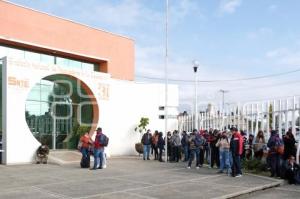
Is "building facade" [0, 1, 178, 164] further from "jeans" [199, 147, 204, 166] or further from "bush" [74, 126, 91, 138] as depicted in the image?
"jeans" [199, 147, 204, 166]

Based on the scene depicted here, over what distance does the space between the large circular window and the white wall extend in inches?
33.2

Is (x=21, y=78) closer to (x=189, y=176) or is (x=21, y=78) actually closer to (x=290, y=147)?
(x=189, y=176)

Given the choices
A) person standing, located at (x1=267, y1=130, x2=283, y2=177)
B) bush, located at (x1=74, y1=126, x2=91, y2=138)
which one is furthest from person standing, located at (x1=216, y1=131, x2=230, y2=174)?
bush, located at (x1=74, y1=126, x2=91, y2=138)

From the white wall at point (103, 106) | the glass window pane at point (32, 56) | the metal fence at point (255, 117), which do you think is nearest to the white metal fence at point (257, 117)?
the metal fence at point (255, 117)

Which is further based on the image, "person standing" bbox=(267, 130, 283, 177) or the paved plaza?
"person standing" bbox=(267, 130, 283, 177)

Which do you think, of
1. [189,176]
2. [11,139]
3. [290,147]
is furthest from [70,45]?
[290,147]

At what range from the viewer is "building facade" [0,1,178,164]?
1884 cm

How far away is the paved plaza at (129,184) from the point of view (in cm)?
1105

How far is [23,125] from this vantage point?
62.1ft

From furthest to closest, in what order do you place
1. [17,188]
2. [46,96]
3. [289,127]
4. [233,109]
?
[46,96]
[233,109]
[289,127]
[17,188]

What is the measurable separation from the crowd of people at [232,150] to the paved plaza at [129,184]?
67 centimetres

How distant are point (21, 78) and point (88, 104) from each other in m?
5.24

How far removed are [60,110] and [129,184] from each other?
38.0 feet

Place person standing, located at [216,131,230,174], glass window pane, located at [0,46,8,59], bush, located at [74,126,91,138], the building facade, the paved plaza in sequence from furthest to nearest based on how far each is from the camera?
bush, located at [74,126,91,138]
glass window pane, located at [0,46,8,59]
the building facade
person standing, located at [216,131,230,174]
the paved plaza
